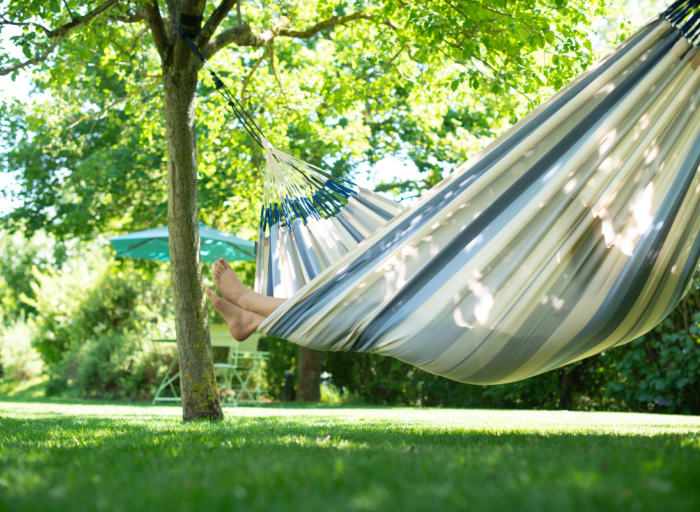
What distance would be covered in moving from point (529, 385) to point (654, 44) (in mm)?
4242

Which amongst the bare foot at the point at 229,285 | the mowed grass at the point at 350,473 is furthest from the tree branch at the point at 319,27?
the mowed grass at the point at 350,473

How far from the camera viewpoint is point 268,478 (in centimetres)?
124

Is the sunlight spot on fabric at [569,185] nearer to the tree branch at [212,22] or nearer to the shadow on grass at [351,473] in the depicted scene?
the shadow on grass at [351,473]

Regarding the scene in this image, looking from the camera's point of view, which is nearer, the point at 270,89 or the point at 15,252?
the point at 270,89

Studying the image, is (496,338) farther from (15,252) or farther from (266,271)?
(15,252)

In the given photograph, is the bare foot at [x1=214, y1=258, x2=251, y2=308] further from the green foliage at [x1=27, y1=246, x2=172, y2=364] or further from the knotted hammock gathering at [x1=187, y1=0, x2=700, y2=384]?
the green foliage at [x1=27, y1=246, x2=172, y2=364]

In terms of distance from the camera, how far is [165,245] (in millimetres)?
6023

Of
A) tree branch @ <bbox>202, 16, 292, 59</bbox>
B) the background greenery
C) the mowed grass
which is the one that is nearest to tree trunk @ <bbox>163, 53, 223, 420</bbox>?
tree branch @ <bbox>202, 16, 292, 59</bbox>

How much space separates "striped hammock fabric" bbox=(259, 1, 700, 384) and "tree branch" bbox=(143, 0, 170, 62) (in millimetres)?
1753

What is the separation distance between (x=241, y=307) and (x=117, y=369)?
4.77 m

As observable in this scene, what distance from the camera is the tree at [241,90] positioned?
10.2ft

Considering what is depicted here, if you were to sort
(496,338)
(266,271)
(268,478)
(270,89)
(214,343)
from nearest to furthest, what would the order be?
(268,478), (496,338), (266,271), (270,89), (214,343)

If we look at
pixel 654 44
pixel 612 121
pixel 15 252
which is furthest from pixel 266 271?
pixel 15 252

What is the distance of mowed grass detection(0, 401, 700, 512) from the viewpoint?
103cm
